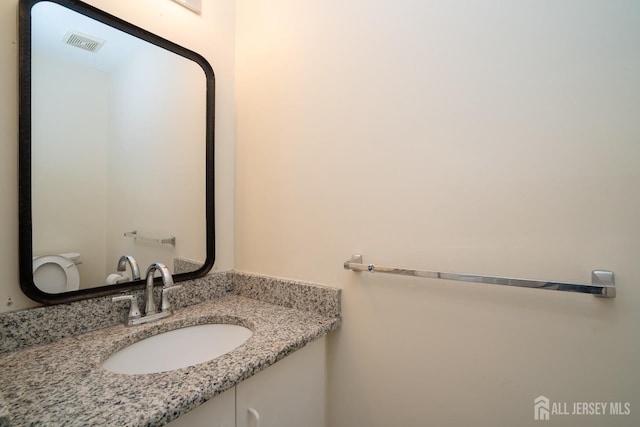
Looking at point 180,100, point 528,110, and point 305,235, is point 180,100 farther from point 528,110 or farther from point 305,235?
point 528,110

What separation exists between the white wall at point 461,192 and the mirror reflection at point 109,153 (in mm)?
372

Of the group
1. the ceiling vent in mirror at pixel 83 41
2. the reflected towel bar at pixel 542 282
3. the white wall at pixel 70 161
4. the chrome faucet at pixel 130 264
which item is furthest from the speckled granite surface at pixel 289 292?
the ceiling vent in mirror at pixel 83 41

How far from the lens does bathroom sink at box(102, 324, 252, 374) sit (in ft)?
2.51

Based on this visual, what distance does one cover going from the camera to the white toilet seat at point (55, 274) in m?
0.74

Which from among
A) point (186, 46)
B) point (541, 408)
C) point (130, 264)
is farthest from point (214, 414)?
point (186, 46)

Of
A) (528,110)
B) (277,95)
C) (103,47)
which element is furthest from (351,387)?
(103,47)

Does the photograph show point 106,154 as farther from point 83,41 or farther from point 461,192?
point 461,192

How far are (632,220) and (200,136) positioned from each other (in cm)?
138

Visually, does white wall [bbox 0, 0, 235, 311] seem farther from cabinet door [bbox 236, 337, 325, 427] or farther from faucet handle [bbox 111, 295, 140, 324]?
cabinet door [bbox 236, 337, 325, 427]

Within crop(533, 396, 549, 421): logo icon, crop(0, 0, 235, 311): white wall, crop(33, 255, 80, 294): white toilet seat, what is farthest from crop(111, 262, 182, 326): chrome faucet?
crop(533, 396, 549, 421): logo icon

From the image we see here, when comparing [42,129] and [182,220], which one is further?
[182,220]

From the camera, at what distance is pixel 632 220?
57cm

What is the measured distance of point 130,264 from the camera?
914mm
